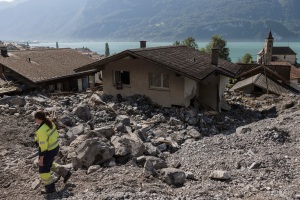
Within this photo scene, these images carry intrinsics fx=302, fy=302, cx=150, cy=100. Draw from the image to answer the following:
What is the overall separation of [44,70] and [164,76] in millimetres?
15718

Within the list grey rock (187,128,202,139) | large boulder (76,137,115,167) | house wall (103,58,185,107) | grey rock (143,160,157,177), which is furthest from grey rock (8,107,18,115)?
grey rock (143,160,157,177)

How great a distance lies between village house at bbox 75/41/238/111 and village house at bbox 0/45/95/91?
8452 millimetres

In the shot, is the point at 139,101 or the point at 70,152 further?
the point at 139,101

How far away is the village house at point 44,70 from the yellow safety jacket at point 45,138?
19.7 meters

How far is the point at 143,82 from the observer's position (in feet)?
61.5

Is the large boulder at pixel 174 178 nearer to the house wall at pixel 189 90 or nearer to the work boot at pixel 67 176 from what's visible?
the work boot at pixel 67 176

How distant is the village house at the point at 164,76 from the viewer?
1755 cm

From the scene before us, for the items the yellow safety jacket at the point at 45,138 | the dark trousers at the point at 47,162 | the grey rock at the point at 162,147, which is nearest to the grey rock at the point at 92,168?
the dark trousers at the point at 47,162

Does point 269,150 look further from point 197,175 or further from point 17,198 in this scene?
point 17,198

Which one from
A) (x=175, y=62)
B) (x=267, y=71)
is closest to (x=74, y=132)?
(x=175, y=62)

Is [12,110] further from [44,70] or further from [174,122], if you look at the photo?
[44,70]

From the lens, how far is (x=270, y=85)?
32.3 m

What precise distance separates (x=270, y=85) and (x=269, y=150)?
24.1m

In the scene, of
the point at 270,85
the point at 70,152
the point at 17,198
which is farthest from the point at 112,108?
the point at 270,85
